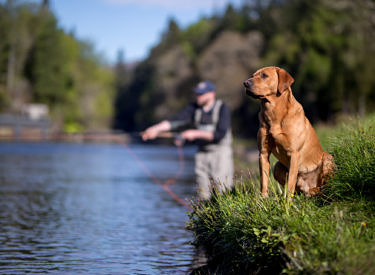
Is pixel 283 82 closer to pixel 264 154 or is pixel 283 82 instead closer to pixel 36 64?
pixel 264 154

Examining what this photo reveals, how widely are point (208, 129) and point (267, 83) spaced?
3.19m

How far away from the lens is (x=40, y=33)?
88625 mm

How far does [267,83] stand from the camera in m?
6.32

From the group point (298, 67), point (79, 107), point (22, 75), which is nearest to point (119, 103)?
point (79, 107)

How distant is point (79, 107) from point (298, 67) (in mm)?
51681

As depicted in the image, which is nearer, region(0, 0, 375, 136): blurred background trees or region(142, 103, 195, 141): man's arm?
region(142, 103, 195, 141): man's arm

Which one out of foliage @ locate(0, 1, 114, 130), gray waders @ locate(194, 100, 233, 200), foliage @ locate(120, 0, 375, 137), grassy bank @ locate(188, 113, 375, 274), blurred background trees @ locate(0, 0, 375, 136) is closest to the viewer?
grassy bank @ locate(188, 113, 375, 274)

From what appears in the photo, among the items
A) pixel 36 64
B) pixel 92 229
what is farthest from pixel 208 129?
pixel 36 64

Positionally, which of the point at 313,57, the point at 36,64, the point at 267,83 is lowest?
the point at 267,83

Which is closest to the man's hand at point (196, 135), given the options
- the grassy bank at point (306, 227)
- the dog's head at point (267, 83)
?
the grassy bank at point (306, 227)

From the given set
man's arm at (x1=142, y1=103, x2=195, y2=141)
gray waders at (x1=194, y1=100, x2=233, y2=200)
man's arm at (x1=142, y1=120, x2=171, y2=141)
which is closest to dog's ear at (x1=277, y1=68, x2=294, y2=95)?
man's arm at (x1=142, y1=120, x2=171, y2=141)

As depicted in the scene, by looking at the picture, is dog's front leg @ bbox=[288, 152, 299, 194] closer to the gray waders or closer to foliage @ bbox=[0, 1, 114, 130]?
the gray waders

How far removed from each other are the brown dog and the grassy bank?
309 millimetres

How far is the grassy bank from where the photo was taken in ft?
16.1
